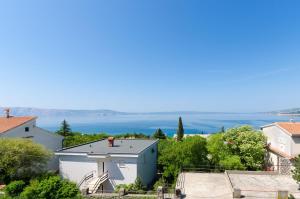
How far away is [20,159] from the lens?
72.1 feet

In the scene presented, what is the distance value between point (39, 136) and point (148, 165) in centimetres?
1416

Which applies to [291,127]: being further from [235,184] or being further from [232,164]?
[235,184]

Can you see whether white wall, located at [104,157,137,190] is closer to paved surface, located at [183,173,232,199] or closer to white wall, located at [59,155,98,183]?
white wall, located at [59,155,98,183]

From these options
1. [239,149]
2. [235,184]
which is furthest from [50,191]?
[239,149]

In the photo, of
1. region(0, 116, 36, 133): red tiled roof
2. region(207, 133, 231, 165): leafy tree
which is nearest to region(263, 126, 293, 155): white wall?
region(207, 133, 231, 165): leafy tree

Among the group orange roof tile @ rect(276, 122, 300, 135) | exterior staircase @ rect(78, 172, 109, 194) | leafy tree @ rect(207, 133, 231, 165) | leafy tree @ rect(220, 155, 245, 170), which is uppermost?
orange roof tile @ rect(276, 122, 300, 135)

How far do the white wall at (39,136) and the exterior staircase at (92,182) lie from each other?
24.5 ft

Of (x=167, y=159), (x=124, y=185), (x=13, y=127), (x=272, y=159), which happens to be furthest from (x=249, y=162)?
(x=13, y=127)

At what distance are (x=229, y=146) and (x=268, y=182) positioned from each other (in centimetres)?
695

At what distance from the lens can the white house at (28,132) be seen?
89.3 feet

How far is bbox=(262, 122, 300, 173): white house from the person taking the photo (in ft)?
76.2

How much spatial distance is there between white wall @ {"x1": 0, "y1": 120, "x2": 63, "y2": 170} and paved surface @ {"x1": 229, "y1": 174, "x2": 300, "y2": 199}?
67.0 feet

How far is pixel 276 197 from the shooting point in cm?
1709

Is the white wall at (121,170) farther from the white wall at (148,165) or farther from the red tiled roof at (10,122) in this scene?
the red tiled roof at (10,122)
